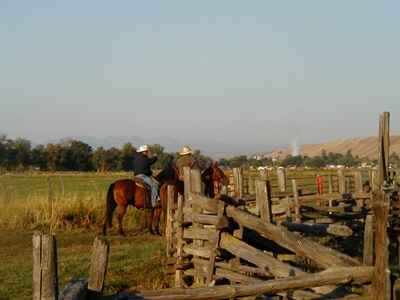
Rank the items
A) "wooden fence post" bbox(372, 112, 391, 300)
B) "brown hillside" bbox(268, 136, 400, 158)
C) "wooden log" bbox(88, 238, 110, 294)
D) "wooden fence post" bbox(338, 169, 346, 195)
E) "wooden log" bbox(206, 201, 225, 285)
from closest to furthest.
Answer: "wooden log" bbox(88, 238, 110, 294) < "wooden fence post" bbox(372, 112, 391, 300) < "wooden log" bbox(206, 201, 225, 285) < "wooden fence post" bbox(338, 169, 346, 195) < "brown hillside" bbox(268, 136, 400, 158)

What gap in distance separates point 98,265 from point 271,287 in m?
1.49

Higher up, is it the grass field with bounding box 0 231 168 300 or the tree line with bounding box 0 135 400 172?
the tree line with bounding box 0 135 400 172

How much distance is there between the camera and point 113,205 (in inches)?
763

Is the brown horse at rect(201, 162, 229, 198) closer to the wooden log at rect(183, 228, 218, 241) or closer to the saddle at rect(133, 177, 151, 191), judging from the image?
the saddle at rect(133, 177, 151, 191)

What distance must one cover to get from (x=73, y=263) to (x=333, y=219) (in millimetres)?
5643

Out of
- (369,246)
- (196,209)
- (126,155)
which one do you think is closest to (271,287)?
(369,246)

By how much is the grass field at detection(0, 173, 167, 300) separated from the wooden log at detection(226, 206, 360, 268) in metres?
4.21

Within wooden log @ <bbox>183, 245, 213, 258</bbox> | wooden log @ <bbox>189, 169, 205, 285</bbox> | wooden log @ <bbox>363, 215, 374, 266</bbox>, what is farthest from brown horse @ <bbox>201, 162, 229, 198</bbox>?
wooden log @ <bbox>363, 215, 374, 266</bbox>

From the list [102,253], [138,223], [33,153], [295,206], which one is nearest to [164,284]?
[295,206]

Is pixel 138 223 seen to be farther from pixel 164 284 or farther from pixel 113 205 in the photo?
pixel 164 284

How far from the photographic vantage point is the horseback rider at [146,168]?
61.7 ft

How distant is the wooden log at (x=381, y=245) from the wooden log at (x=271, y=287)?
0.29 ft

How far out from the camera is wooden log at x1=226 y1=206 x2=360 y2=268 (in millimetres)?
6133

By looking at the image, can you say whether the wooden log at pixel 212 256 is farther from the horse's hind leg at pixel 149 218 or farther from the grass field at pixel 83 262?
the horse's hind leg at pixel 149 218
